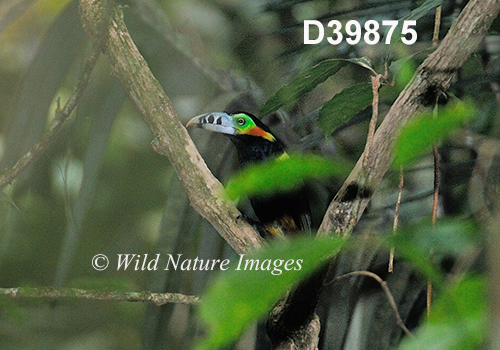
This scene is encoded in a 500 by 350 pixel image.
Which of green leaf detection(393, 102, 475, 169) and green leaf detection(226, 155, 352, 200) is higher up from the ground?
green leaf detection(393, 102, 475, 169)

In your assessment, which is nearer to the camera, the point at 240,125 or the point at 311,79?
the point at 311,79

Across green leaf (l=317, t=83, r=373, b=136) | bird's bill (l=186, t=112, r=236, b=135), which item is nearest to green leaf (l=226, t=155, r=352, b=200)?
green leaf (l=317, t=83, r=373, b=136)

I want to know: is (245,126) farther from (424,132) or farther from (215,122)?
(424,132)

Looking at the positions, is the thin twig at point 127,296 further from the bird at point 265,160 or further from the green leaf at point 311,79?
the green leaf at point 311,79

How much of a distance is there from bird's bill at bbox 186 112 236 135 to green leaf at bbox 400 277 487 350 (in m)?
1.05

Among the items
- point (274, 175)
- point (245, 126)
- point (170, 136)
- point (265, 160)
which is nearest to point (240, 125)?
point (245, 126)

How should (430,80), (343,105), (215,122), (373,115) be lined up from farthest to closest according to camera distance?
(215,122)
(343,105)
(430,80)
(373,115)

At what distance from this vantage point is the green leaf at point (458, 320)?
25 centimetres

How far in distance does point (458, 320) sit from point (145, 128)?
4.40 ft

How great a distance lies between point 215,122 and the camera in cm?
131

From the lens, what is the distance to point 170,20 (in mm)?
1436

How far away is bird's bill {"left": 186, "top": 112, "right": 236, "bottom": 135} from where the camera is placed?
1280 mm

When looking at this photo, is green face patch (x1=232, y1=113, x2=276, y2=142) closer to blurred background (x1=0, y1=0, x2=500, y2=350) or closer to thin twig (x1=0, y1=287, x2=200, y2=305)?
blurred background (x1=0, y1=0, x2=500, y2=350)

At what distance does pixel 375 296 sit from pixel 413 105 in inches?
24.6
